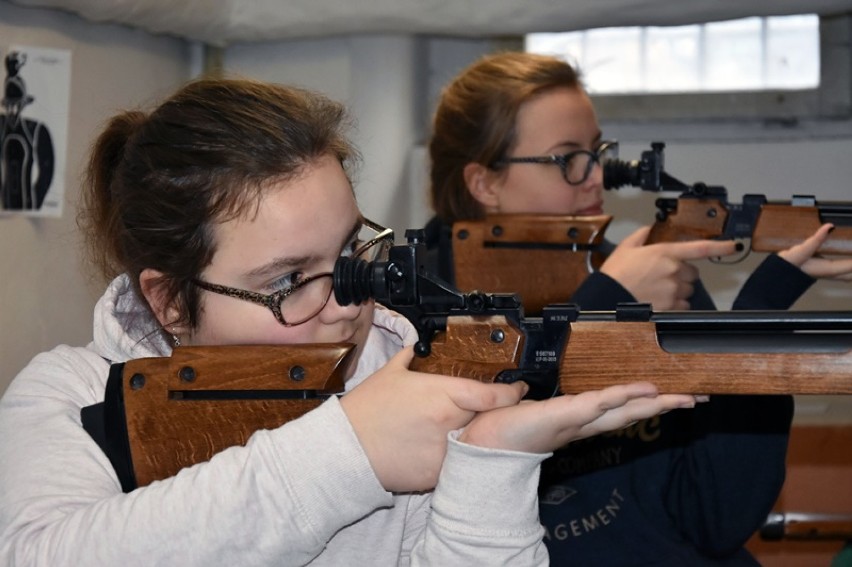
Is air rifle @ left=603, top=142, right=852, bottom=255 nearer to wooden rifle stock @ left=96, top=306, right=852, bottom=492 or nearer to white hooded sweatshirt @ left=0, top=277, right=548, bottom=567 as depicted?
wooden rifle stock @ left=96, top=306, right=852, bottom=492

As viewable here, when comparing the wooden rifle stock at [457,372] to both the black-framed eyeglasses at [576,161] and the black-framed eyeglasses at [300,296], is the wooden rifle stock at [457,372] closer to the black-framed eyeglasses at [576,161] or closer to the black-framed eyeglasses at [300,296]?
the black-framed eyeglasses at [300,296]

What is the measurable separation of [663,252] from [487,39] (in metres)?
1.23

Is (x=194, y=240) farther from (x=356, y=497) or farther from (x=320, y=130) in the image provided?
(x=356, y=497)

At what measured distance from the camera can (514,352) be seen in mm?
1103

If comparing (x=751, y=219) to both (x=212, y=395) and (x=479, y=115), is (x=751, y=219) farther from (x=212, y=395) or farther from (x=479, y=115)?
(x=212, y=395)

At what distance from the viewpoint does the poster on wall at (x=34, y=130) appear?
6.19ft

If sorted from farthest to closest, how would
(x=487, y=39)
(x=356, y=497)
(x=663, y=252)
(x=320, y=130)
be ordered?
(x=487, y=39) → (x=663, y=252) → (x=320, y=130) → (x=356, y=497)

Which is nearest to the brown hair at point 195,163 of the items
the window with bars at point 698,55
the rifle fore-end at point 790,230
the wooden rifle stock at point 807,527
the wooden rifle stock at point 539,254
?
the wooden rifle stock at point 539,254

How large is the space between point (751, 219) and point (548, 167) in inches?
15.4

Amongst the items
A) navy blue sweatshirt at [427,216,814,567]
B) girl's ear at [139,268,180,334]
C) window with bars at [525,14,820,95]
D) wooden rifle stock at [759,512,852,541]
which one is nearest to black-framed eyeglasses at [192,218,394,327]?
A: girl's ear at [139,268,180,334]

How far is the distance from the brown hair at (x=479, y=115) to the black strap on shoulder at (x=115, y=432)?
1130 millimetres

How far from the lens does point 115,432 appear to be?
1167mm

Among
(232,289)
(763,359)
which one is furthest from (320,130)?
(763,359)

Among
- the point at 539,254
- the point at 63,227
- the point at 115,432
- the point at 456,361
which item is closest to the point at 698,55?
the point at 539,254
